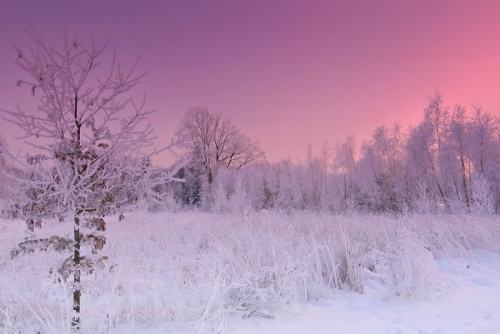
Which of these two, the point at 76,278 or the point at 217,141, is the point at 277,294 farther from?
the point at 217,141

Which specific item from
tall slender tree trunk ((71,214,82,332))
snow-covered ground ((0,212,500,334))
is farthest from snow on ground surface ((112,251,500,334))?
tall slender tree trunk ((71,214,82,332))

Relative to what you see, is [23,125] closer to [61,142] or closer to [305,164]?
[61,142]

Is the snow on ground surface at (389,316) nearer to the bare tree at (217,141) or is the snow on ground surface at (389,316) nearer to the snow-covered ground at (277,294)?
the snow-covered ground at (277,294)

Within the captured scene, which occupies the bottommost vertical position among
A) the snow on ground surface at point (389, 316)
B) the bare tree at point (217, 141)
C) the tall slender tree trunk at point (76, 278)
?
the snow on ground surface at point (389, 316)

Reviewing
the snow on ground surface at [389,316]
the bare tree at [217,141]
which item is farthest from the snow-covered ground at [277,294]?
the bare tree at [217,141]

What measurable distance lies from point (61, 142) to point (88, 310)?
1570 millimetres

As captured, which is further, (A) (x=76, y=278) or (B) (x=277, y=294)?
(B) (x=277, y=294)

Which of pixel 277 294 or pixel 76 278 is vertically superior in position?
pixel 76 278

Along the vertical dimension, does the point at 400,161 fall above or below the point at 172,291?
above

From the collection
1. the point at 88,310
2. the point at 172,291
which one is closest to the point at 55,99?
the point at 88,310

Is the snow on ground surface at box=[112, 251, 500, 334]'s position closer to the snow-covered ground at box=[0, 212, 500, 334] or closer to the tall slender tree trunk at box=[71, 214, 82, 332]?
the snow-covered ground at box=[0, 212, 500, 334]

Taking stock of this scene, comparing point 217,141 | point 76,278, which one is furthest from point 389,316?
point 217,141

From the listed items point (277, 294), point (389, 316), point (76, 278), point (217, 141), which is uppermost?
point (217, 141)

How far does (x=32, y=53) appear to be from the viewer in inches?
122
